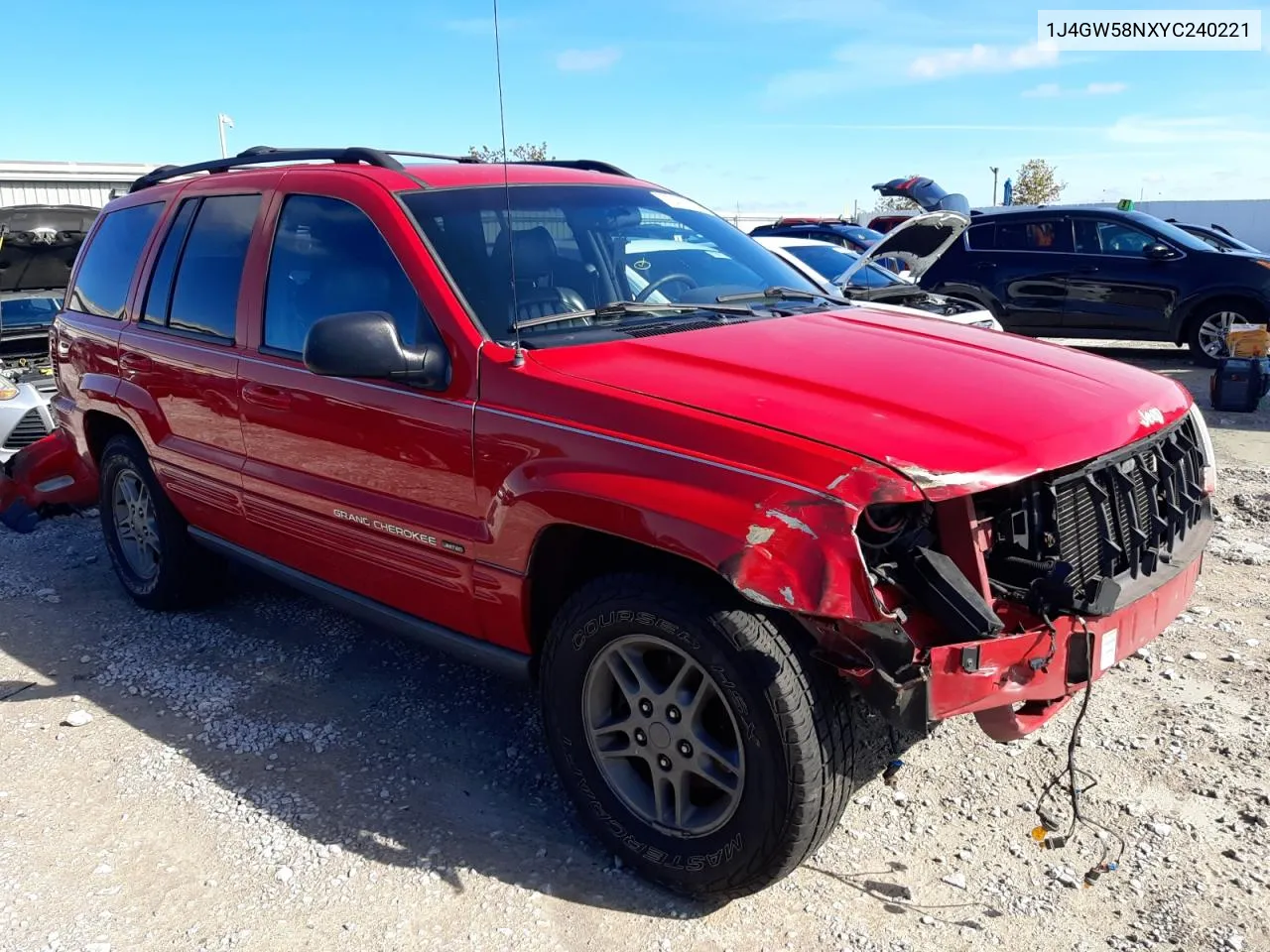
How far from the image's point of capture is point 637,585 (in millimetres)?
2652

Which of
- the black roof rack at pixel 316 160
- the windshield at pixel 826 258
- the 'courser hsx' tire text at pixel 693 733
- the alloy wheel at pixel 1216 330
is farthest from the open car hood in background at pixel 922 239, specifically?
the alloy wheel at pixel 1216 330

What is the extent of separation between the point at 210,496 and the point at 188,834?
5.10 ft

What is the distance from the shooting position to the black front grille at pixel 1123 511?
8.47ft

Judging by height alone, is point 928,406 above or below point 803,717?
above

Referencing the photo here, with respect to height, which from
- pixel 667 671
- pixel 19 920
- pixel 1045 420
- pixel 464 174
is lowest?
pixel 19 920

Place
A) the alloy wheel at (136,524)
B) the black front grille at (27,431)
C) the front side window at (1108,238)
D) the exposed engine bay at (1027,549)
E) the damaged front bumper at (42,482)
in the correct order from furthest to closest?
the front side window at (1108,238)
the black front grille at (27,431)
the damaged front bumper at (42,482)
the alloy wheel at (136,524)
the exposed engine bay at (1027,549)

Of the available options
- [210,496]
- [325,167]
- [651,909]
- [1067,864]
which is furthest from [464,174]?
[1067,864]

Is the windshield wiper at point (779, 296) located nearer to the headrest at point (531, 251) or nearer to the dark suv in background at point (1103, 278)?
the headrest at point (531, 251)

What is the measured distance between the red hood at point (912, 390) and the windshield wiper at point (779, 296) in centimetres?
36

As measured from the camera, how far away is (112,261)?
16.4ft

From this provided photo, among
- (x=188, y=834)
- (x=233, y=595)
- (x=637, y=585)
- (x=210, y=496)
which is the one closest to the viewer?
(x=637, y=585)

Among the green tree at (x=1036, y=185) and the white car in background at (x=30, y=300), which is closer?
the white car in background at (x=30, y=300)

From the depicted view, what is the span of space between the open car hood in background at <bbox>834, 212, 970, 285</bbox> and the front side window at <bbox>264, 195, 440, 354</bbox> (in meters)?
4.40

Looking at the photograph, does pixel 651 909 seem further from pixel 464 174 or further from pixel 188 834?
pixel 464 174
